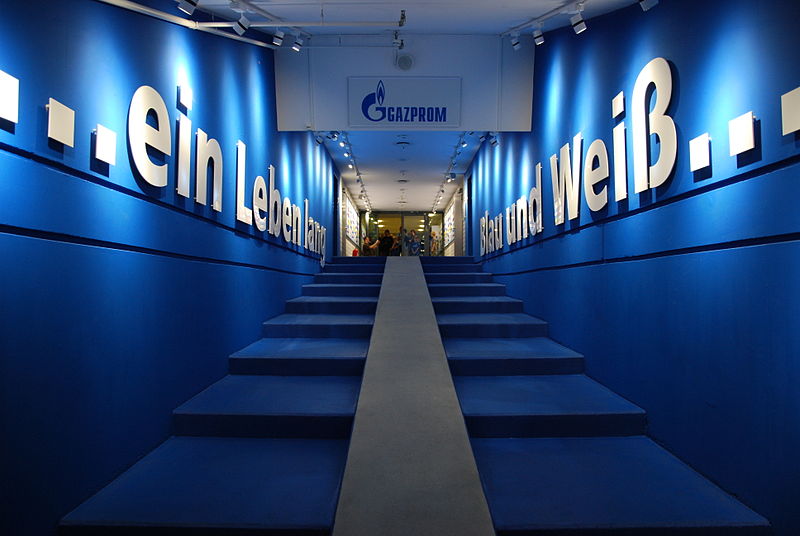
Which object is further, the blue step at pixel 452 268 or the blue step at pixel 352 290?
the blue step at pixel 452 268

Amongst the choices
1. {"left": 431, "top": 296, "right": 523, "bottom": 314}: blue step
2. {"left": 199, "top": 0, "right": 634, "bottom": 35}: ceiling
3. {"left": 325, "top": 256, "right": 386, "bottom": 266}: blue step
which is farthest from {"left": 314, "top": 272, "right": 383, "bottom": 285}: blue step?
{"left": 199, "top": 0, "right": 634, "bottom": 35}: ceiling

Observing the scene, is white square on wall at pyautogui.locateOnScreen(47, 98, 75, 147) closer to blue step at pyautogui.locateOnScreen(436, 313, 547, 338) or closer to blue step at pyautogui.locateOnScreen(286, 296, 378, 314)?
blue step at pyautogui.locateOnScreen(436, 313, 547, 338)

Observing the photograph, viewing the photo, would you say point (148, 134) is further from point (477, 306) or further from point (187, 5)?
point (477, 306)

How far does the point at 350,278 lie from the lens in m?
6.96

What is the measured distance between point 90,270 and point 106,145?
571 mm

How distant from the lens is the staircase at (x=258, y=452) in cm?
188

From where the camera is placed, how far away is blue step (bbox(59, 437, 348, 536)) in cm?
185

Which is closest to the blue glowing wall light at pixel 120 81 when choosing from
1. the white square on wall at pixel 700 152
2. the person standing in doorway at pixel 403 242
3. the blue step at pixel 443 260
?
the white square on wall at pixel 700 152

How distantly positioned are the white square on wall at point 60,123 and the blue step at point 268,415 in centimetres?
160

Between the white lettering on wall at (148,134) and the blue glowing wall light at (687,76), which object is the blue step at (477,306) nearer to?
the blue glowing wall light at (687,76)

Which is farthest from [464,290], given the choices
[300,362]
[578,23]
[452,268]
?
[578,23]

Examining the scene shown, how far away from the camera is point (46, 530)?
5.87 feet

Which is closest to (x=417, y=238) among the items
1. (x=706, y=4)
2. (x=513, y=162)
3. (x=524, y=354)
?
(x=513, y=162)

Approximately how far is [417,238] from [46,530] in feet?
58.4
